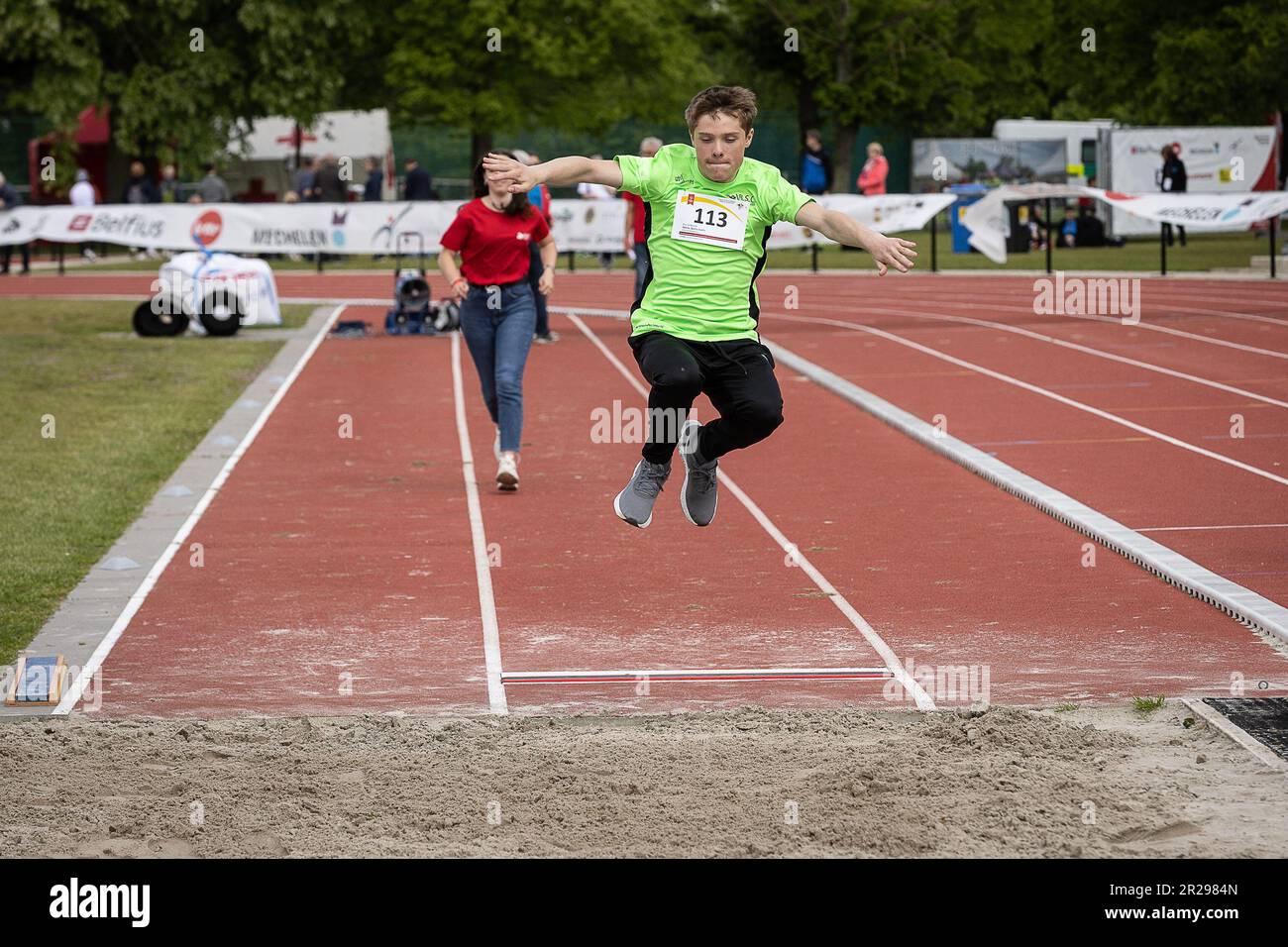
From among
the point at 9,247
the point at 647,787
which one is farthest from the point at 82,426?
the point at 9,247

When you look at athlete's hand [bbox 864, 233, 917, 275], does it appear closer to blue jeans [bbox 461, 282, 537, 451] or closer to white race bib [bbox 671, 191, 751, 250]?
white race bib [bbox 671, 191, 751, 250]

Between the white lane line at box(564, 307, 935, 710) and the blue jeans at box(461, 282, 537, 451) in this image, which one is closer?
the white lane line at box(564, 307, 935, 710)

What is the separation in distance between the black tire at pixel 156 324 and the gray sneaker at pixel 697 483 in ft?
48.0

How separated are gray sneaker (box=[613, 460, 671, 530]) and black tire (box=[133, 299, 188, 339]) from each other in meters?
14.7

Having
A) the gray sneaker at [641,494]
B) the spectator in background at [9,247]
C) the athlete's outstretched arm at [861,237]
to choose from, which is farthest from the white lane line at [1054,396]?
the spectator in background at [9,247]

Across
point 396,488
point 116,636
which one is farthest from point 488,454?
point 116,636

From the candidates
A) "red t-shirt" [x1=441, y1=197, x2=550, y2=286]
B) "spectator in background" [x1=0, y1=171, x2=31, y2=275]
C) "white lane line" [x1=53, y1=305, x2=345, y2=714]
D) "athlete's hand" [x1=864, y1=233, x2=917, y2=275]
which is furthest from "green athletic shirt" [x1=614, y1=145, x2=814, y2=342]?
"spectator in background" [x1=0, y1=171, x2=31, y2=275]

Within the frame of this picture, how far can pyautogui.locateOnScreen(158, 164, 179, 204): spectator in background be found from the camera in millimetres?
36594

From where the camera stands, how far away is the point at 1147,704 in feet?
21.1

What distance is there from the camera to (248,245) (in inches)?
965

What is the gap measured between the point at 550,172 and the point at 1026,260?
26.0 m

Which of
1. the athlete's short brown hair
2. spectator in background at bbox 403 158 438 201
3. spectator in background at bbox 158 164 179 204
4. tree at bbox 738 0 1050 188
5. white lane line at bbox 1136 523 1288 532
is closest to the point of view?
the athlete's short brown hair
